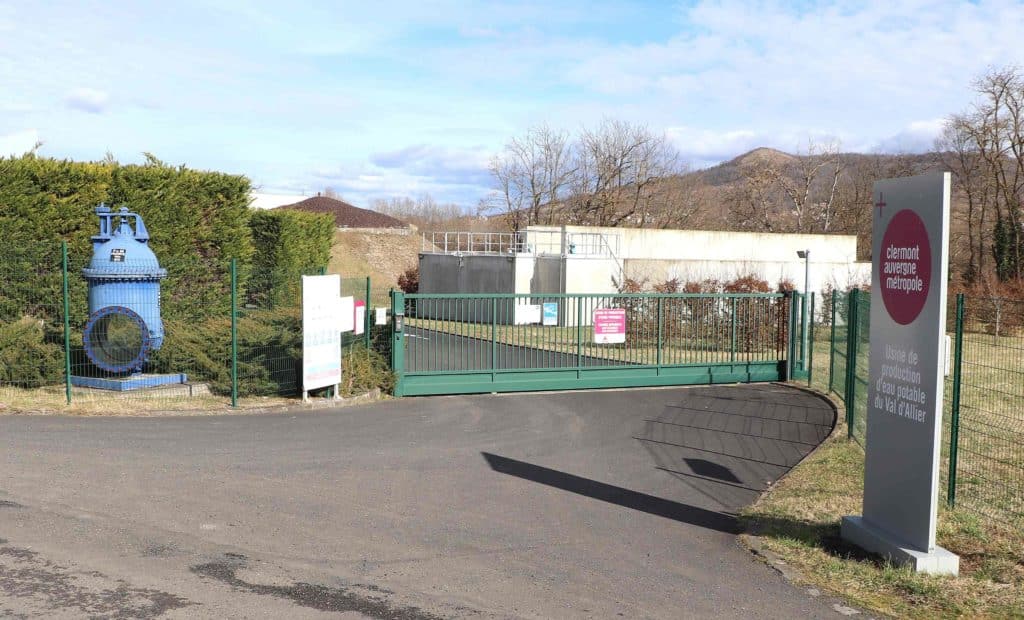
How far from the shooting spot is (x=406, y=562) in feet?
21.5

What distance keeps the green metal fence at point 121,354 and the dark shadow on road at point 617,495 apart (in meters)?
4.96

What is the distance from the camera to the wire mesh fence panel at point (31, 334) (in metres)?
13.3

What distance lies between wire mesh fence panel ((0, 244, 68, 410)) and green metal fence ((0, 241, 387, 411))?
0.05ft

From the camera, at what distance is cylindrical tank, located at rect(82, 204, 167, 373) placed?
44.9 ft

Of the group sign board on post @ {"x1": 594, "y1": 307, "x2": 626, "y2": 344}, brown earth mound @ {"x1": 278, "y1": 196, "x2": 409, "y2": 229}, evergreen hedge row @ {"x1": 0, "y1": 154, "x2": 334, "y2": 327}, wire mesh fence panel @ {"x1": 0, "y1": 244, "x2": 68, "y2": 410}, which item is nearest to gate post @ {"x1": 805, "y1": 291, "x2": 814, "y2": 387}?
sign board on post @ {"x1": 594, "y1": 307, "x2": 626, "y2": 344}

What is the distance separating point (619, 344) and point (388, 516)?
10542mm

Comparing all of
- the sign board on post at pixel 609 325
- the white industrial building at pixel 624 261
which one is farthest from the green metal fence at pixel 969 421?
the white industrial building at pixel 624 261

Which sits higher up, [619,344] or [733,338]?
[733,338]

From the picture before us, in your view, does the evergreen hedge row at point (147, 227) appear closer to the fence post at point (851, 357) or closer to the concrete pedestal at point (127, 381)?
the concrete pedestal at point (127, 381)

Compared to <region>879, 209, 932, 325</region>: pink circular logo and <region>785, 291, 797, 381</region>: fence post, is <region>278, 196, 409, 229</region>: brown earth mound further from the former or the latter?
<region>879, 209, 932, 325</region>: pink circular logo

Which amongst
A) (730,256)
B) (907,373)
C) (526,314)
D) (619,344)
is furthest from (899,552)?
(730,256)

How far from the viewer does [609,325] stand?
16.6 metres

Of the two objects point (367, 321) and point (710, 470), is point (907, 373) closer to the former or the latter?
point (710, 470)

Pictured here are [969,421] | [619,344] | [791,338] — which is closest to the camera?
[969,421]
